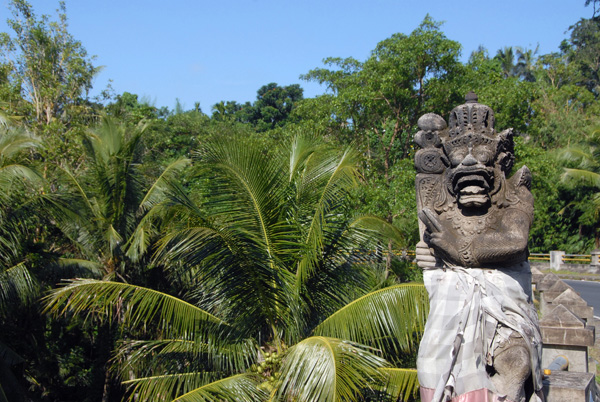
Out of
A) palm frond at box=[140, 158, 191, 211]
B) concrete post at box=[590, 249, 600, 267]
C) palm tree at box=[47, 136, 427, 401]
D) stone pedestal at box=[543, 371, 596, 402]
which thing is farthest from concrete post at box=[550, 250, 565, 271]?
stone pedestal at box=[543, 371, 596, 402]

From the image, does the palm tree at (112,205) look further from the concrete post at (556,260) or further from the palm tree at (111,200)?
the concrete post at (556,260)

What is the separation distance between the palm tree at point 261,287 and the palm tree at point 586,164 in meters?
22.2

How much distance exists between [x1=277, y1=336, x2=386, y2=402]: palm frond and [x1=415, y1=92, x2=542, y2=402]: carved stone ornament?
205 cm

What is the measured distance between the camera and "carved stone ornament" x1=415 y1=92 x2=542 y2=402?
15.1 feet

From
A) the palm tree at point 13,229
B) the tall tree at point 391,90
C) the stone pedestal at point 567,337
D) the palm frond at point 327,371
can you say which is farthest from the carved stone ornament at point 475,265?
the tall tree at point 391,90

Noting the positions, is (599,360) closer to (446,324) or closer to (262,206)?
(262,206)

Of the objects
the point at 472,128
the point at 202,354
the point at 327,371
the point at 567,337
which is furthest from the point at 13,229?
the point at 567,337

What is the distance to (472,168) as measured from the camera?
5.00 metres

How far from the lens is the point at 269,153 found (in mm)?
9289

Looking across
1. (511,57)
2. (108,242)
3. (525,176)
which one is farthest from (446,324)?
(511,57)

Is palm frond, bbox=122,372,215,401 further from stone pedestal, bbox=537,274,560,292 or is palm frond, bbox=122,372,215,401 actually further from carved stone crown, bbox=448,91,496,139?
stone pedestal, bbox=537,274,560,292

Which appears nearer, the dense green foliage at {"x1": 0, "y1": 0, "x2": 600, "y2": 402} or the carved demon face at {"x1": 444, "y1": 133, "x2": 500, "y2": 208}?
the carved demon face at {"x1": 444, "y1": 133, "x2": 500, "y2": 208}

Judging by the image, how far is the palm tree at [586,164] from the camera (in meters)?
28.4

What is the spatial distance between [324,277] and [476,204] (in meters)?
4.57
